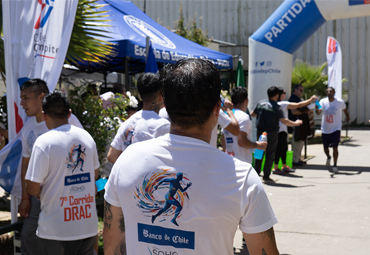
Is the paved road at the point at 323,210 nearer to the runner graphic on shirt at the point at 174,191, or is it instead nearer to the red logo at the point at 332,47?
the red logo at the point at 332,47

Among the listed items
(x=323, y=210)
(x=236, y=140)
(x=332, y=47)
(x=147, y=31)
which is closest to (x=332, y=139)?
(x=332, y=47)

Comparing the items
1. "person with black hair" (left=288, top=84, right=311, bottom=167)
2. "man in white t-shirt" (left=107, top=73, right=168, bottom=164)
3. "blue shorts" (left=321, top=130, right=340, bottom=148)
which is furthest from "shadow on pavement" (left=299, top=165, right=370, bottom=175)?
"man in white t-shirt" (left=107, top=73, right=168, bottom=164)

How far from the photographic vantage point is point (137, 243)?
5.23ft

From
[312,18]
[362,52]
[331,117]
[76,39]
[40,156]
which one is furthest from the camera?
[362,52]

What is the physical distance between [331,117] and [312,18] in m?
2.61

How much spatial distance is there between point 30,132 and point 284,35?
26.3 ft

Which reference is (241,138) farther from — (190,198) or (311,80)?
(311,80)

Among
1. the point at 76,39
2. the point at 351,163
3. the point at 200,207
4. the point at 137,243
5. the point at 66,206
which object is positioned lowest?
the point at 351,163

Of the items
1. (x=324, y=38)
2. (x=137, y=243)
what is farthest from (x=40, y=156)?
(x=324, y=38)

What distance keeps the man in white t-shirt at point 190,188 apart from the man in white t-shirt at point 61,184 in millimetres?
1588

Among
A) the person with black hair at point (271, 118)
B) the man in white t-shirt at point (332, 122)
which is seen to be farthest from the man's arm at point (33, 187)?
the man in white t-shirt at point (332, 122)

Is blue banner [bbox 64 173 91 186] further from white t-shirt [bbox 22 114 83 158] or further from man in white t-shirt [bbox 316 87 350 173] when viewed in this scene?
man in white t-shirt [bbox 316 87 350 173]

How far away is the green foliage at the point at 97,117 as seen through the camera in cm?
533

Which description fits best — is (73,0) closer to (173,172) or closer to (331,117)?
(173,172)
